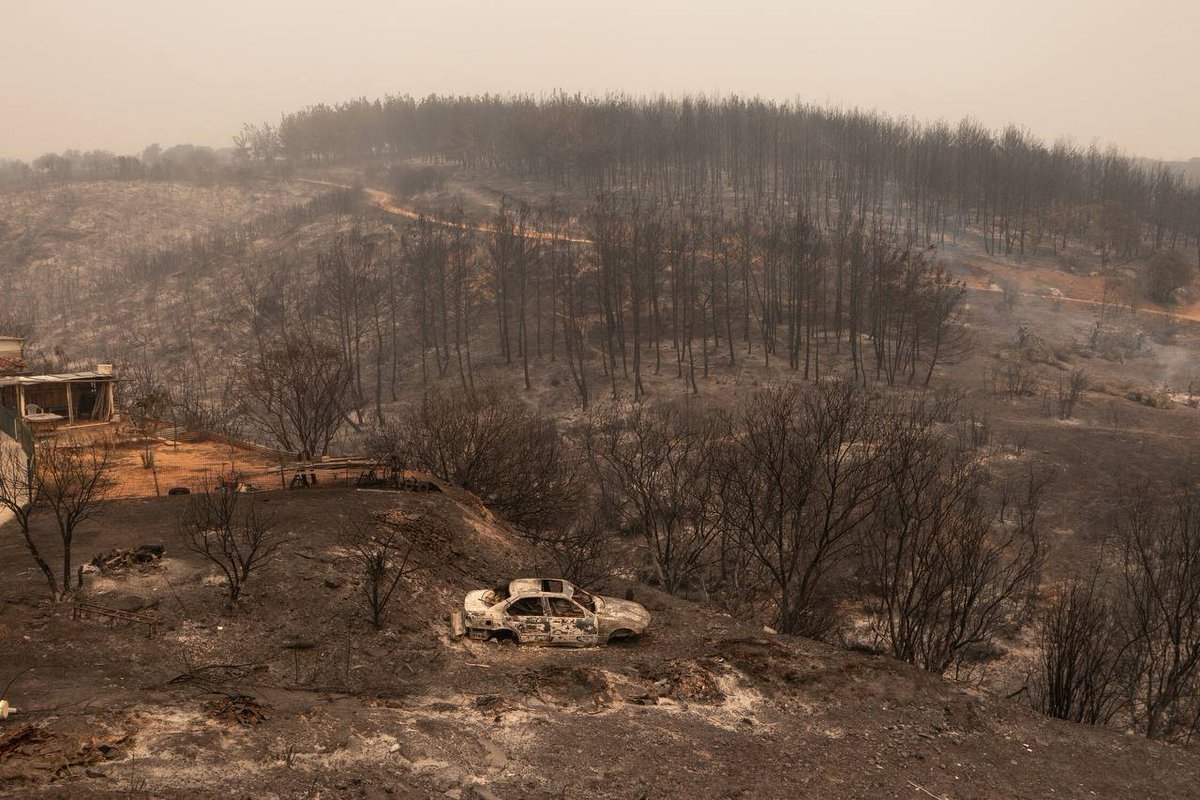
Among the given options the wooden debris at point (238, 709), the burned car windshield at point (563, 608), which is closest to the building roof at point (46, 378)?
the wooden debris at point (238, 709)

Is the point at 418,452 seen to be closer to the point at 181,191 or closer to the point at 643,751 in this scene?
the point at 643,751

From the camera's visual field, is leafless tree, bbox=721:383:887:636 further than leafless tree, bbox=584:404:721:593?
No

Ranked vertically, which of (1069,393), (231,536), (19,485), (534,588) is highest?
(19,485)

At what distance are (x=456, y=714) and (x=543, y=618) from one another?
4.18 metres

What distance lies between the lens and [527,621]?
56.4 ft

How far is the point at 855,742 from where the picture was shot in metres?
13.7

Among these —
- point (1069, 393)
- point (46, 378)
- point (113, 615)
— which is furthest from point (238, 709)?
point (1069, 393)

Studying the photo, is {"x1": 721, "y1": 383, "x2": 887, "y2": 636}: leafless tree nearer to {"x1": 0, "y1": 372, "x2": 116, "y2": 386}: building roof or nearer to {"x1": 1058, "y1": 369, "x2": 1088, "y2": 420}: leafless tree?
{"x1": 1058, "y1": 369, "x2": 1088, "y2": 420}: leafless tree

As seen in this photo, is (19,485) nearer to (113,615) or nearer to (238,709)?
(113,615)

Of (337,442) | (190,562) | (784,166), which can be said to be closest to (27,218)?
(337,442)

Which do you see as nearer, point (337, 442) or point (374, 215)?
point (337, 442)

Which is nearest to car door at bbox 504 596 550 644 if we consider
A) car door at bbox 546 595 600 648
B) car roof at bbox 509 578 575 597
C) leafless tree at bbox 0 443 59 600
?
car door at bbox 546 595 600 648

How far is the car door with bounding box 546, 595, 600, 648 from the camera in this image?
17.2 metres

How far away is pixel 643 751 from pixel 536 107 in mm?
124755
